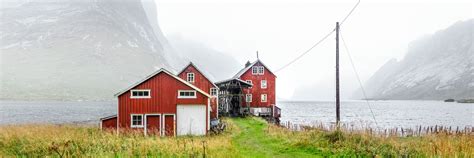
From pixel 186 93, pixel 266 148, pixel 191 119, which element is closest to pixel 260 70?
pixel 186 93

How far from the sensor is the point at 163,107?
3462 centimetres

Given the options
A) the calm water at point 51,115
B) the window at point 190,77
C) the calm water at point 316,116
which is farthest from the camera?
the calm water at point 51,115

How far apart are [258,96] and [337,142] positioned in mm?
41421

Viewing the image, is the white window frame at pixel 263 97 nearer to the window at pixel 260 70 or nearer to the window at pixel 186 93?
the window at pixel 260 70

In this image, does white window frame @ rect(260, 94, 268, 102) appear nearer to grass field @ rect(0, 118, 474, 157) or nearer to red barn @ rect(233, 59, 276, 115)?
red barn @ rect(233, 59, 276, 115)

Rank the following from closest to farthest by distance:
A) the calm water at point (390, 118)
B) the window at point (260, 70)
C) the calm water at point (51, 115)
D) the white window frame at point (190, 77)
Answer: the white window frame at point (190, 77) < the window at point (260, 70) < the calm water at point (390, 118) < the calm water at point (51, 115)

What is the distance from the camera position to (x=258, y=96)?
6181 centimetres

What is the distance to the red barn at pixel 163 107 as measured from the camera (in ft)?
112

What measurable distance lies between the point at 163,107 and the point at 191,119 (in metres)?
2.72

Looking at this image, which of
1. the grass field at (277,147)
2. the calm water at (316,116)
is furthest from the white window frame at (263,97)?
the grass field at (277,147)

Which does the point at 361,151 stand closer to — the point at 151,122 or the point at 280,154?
the point at 280,154

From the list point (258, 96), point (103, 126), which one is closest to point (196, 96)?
point (103, 126)

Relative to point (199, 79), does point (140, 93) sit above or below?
below

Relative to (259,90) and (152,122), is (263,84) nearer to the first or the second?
(259,90)
